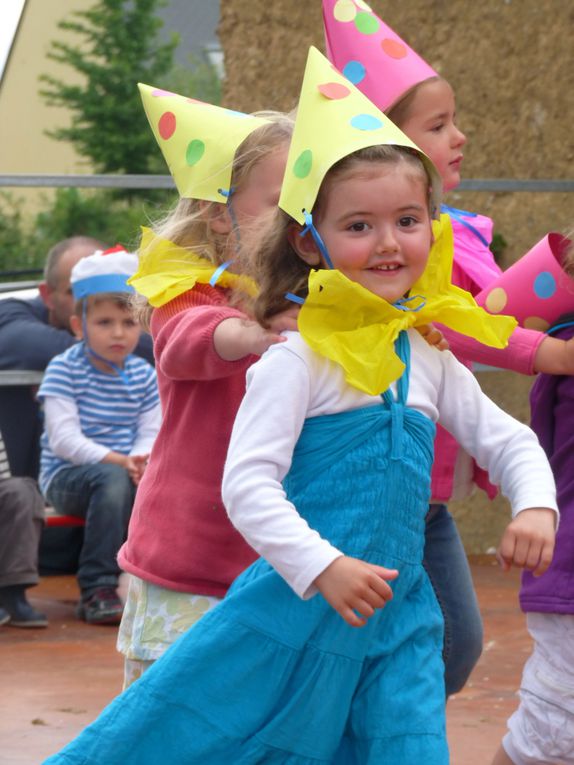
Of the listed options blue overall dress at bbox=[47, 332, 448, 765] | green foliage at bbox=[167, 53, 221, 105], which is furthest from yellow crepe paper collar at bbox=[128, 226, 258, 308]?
green foliage at bbox=[167, 53, 221, 105]

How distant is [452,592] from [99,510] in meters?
3.22

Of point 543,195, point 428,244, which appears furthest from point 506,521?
point 428,244

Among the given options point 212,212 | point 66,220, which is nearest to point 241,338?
point 212,212

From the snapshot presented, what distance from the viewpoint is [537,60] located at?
24.0ft

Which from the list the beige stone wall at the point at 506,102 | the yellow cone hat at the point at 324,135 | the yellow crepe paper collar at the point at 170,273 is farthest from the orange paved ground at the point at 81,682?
the yellow cone hat at the point at 324,135

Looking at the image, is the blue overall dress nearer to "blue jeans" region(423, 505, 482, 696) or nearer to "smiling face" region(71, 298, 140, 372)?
"blue jeans" region(423, 505, 482, 696)

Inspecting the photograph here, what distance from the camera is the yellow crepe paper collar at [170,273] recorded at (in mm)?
3043

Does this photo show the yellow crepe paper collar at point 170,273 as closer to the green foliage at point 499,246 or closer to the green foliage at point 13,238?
the green foliage at point 499,246

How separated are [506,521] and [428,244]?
5058 mm

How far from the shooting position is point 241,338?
9.04 feet

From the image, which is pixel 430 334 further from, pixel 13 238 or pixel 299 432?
pixel 13 238

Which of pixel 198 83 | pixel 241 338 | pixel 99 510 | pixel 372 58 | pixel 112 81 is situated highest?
pixel 198 83

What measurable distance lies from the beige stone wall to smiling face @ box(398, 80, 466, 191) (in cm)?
390

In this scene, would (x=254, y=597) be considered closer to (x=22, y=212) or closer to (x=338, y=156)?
(x=338, y=156)
